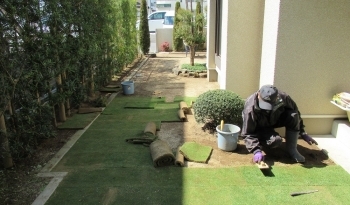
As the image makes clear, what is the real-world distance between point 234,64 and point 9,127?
399 cm

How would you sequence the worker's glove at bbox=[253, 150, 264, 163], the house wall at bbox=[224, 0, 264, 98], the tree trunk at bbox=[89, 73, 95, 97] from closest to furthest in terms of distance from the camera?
1. the worker's glove at bbox=[253, 150, 264, 163]
2. the house wall at bbox=[224, 0, 264, 98]
3. the tree trunk at bbox=[89, 73, 95, 97]

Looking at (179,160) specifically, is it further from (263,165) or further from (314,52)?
(314,52)

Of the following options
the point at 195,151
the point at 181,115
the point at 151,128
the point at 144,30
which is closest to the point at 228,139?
the point at 195,151

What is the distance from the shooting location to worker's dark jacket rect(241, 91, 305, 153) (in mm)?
3795

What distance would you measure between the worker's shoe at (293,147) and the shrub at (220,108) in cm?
88

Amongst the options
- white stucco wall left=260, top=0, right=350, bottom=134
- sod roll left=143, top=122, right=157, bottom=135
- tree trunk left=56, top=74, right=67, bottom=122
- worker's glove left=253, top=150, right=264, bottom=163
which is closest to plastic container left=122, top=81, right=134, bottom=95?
tree trunk left=56, top=74, right=67, bottom=122

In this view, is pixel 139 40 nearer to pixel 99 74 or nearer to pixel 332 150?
pixel 99 74

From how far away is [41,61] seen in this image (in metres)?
4.25

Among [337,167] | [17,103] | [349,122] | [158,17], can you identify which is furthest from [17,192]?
[158,17]

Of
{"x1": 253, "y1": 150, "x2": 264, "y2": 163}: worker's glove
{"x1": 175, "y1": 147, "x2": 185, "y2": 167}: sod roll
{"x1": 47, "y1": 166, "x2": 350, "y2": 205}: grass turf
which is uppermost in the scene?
{"x1": 253, "y1": 150, "x2": 264, "y2": 163}: worker's glove

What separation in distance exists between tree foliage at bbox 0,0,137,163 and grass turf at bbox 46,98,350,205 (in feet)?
2.33

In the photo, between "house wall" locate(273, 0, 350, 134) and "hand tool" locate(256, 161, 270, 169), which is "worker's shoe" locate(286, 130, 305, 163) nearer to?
"hand tool" locate(256, 161, 270, 169)

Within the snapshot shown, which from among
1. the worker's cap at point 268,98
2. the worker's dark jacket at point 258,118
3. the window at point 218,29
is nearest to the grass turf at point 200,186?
the worker's dark jacket at point 258,118

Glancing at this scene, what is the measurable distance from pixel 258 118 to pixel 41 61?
3247 millimetres
